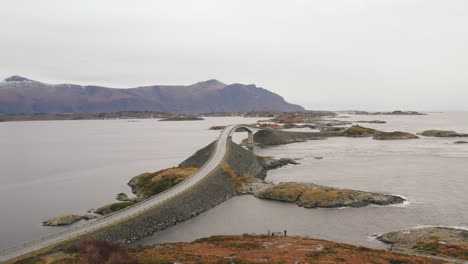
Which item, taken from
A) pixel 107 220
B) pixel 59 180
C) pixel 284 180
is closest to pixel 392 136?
pixel 284 180

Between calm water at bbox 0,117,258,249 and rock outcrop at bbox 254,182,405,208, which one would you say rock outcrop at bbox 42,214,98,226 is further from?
rock outcrop at bbox 254,182,405,208

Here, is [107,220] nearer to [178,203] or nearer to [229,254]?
[178,203]

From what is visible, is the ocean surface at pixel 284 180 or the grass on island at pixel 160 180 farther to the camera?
the grass on island at pixel 160 180

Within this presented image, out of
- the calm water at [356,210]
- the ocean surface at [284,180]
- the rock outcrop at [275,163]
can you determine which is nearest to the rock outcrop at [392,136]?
the ocean surface at [284,180]

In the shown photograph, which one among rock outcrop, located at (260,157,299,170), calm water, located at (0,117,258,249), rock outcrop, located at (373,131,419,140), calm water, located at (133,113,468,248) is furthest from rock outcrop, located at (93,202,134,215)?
rock outcrop, located at (373,131,419,140)

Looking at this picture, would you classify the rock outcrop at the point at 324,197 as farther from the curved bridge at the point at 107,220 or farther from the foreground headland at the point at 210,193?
the curved bridge at the point at 107,220

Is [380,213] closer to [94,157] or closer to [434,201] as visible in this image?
[434,201]

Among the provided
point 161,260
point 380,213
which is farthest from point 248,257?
point 380,213
